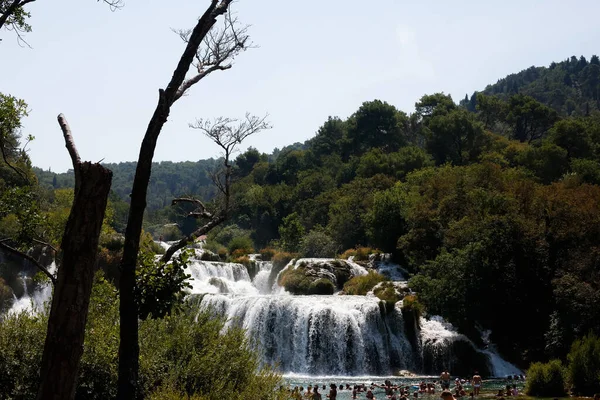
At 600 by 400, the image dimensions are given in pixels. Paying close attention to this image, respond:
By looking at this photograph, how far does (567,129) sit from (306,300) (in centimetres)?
4135

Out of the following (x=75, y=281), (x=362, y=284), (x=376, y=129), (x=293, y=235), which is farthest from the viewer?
(x=376, y=129)

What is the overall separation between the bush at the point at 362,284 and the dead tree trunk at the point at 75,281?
3214 centimetres

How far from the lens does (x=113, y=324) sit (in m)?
12.0

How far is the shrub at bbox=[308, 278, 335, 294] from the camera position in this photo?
1540 inches

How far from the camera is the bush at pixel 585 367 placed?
75.2 feet

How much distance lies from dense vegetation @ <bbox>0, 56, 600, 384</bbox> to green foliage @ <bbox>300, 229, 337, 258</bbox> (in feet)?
0.35

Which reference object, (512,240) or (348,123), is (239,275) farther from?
(348,123)

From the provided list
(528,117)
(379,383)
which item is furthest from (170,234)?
(379,383)

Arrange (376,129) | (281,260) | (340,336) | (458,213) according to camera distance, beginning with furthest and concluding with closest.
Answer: (376,129), (281,260), (458,213), (340,336)

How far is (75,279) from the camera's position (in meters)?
5.70

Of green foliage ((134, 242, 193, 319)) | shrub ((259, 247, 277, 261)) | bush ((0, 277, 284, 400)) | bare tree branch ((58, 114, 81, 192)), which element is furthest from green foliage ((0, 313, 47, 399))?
shrub ((259, 247, 277, 261))

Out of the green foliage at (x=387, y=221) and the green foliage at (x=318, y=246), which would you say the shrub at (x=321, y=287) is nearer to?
the green foliage at (x=387, y=221)

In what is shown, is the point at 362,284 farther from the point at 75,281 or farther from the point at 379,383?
the point at 75,281

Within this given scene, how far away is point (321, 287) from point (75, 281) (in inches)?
1338
